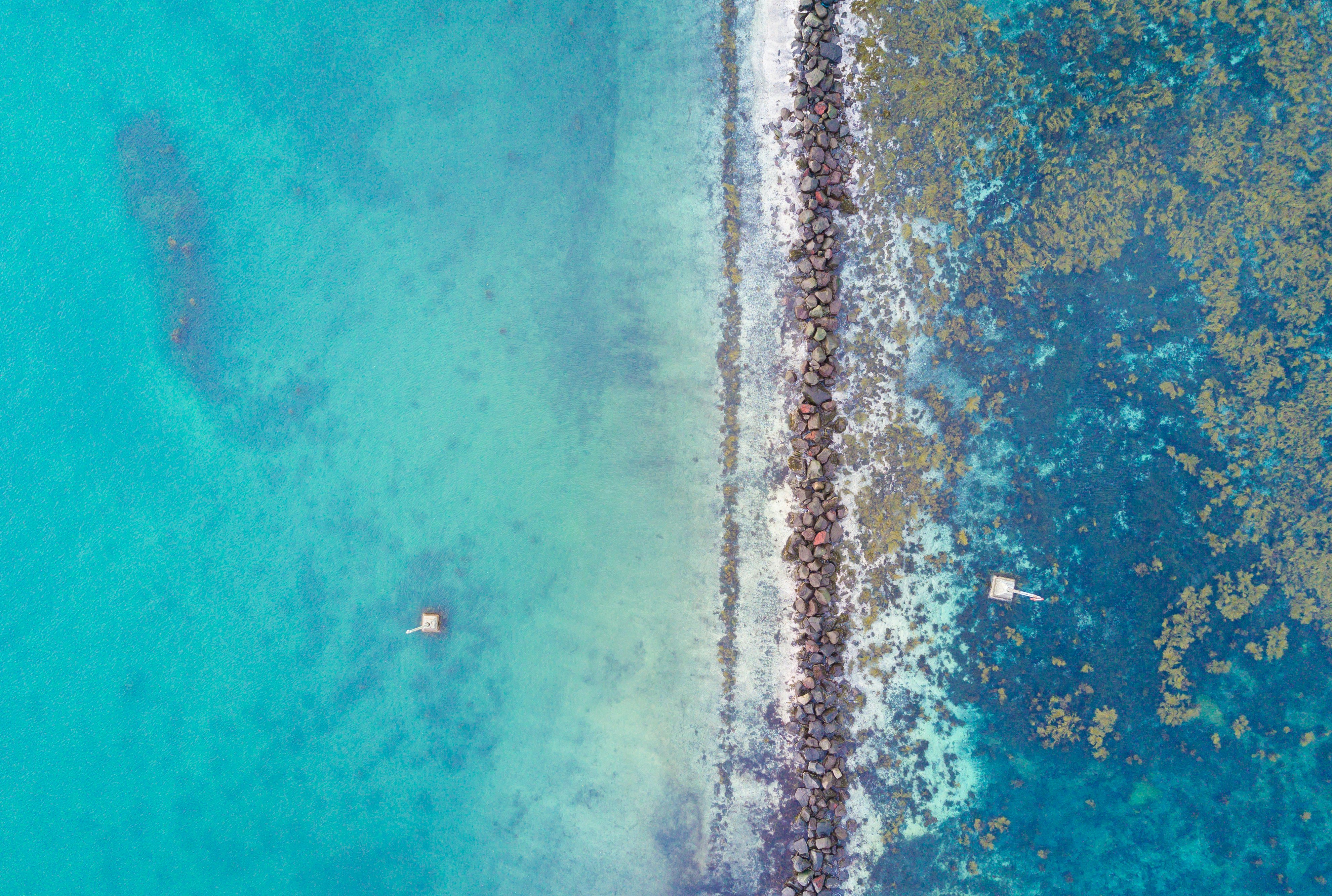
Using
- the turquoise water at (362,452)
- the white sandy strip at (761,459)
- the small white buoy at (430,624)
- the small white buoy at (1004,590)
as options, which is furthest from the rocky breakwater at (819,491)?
the small white buoy at (430,624)

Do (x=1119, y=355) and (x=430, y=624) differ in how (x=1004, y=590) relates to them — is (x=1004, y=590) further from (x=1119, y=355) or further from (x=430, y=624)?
(x=430, y=624)

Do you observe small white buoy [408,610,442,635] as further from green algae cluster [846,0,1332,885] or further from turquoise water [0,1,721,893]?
green algae cluster [846,0,1332,885]

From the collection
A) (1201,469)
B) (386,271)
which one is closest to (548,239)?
(386,271)

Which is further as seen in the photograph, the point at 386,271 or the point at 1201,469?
the point at 386,271

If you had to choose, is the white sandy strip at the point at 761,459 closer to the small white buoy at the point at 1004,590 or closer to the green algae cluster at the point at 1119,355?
the green algae cluster at the point at 1119,355

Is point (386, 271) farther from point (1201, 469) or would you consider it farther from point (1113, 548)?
point (1201, 469)
